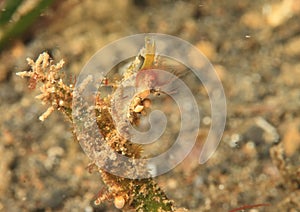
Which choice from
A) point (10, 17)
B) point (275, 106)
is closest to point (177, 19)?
point (275, 106)

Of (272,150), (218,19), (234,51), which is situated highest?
(218,19)

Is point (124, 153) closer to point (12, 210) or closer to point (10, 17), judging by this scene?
point (12, 210)

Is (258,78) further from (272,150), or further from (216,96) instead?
(272,150)

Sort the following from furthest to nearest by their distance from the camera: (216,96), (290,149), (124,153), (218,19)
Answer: (218,19) < (216,96) < (290,149) < (124,153)

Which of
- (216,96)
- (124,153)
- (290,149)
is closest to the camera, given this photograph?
(124,153)

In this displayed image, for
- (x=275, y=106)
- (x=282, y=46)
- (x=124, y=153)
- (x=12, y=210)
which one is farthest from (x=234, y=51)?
(x=12, y=210)

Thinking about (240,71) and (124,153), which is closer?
(124,153)

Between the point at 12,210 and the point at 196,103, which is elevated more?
the point at 196,103
